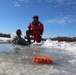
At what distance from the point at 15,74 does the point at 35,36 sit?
408 inches

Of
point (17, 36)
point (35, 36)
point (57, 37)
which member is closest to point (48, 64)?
point (17, 36)

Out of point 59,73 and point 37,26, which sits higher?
point 37,26

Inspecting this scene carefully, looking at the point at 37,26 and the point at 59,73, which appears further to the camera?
the point at 37,26

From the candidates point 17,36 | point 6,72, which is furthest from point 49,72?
point 17,36

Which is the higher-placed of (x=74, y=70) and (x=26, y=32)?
(x=26, y=32)

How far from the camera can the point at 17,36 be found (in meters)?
11.4

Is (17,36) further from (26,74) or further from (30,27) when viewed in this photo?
(26,74)

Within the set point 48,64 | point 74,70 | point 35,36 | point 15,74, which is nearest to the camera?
point 15,74

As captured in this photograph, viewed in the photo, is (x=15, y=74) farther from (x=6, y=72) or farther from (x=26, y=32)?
(x=26, y=32)

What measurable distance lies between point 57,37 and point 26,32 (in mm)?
12735

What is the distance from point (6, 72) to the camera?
3654 millimetres

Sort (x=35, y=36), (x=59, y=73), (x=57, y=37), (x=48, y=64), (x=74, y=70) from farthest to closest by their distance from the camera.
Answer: (x=57, y=37)
(x=35, y=36)
(x=48, y=64)
(x=74, y=70)
(x=59, y=73)

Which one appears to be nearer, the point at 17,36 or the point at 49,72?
the point at 49,72

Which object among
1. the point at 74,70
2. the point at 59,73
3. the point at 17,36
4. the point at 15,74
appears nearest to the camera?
the point at 15,74
